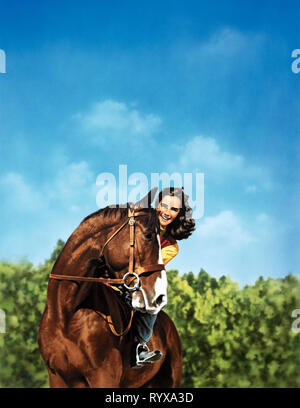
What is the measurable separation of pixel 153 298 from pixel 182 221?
2019 mm

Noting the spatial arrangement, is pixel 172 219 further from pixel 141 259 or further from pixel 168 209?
pixel 141 259

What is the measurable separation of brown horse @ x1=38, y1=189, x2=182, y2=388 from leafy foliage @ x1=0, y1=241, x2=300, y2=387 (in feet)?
20.4

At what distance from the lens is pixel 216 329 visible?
41.2 ft

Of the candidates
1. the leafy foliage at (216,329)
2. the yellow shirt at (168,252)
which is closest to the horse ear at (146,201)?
the yellow shirt at (168,252)

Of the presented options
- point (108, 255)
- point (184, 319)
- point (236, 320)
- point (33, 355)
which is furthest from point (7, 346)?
point (108, 255)

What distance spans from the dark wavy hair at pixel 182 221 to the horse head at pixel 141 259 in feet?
4.31

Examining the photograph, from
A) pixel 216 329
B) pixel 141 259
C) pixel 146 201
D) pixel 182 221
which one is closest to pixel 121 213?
pixel 146 201

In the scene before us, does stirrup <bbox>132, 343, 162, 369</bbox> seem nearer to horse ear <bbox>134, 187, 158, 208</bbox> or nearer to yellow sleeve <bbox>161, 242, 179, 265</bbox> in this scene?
yellow sleeve <bbox>161, 242, 179, 265</bbox>

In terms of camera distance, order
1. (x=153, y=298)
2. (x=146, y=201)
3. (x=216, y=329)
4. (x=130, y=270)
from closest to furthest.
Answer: (x=153, y=298) < (x=130, y=270) < (x=146, y=201) < (x=216, y=329)

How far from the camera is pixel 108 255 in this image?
545 centimetres

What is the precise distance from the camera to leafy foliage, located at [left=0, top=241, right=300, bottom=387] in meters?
11.4

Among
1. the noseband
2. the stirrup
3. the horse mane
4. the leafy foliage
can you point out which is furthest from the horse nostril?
the leafy foliage

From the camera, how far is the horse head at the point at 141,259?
17.1ft

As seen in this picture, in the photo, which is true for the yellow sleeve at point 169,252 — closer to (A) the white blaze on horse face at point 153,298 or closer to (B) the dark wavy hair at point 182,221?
(B) the dark wavy hair at point 182,221
